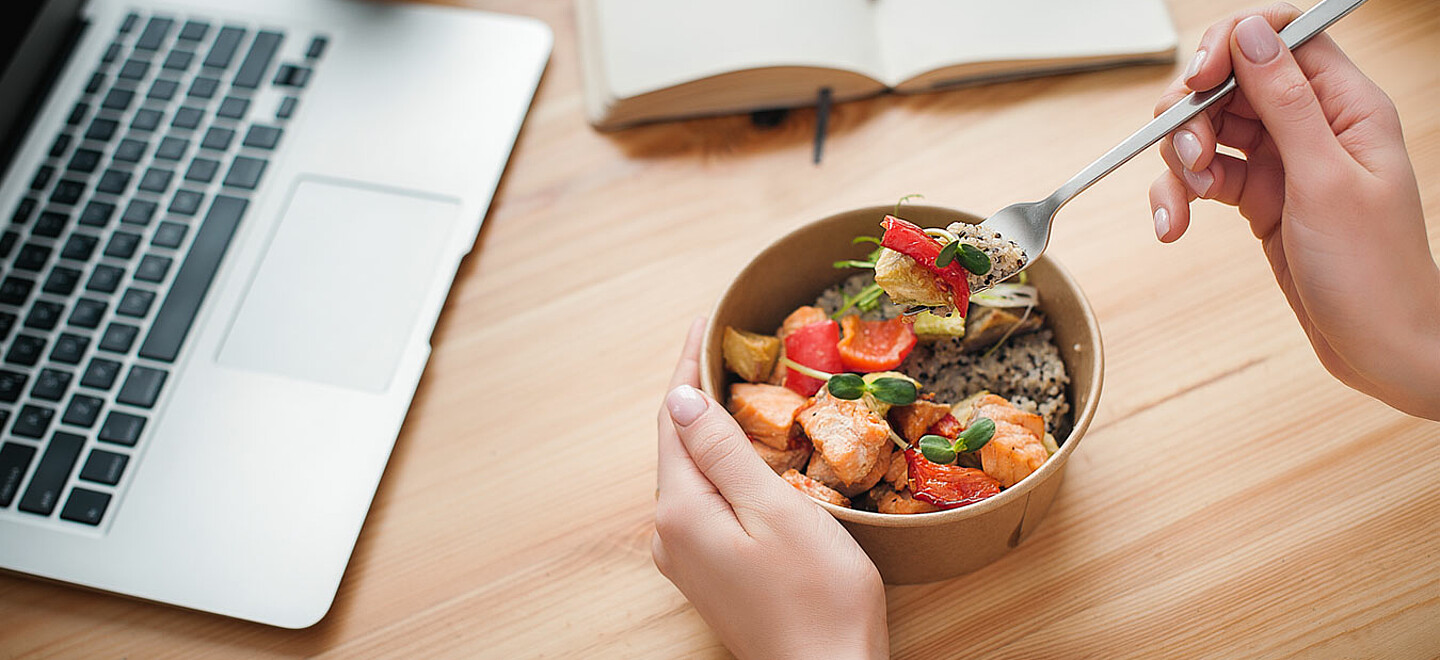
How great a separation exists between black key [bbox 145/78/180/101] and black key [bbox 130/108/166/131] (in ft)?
0.07

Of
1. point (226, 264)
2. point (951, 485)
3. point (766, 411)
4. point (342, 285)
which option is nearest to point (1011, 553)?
point (951, 485)

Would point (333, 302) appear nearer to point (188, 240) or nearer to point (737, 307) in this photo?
point (188, 240)

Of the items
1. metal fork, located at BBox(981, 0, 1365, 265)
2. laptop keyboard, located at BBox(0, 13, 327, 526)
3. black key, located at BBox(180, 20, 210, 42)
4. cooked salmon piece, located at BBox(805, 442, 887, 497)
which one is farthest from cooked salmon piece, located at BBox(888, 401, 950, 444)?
black key, located at BBox(180, 20, 210, 42)

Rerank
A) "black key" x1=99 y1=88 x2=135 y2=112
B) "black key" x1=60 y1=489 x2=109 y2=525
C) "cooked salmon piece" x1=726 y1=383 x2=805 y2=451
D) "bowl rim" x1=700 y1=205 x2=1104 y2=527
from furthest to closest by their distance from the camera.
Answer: "black key" x1=99 y1=88 x2=135 y2=112 → "black key" x1=60 y1=489 x2=109 y2=525 → "cooked salmon piece" x1=726 y1=383 x2=805 y2=451 → "bowl rim" x1=700 y1=205 x2=1104 y2=527

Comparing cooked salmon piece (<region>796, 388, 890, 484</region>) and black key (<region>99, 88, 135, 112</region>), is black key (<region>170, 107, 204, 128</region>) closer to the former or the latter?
black key (<region>99, 88, 135, 112</region>)

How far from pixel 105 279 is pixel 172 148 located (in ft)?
0.56

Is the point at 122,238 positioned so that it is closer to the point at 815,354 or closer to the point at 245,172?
the point at 245,172

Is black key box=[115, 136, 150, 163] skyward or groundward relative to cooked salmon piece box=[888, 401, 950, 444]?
groundward

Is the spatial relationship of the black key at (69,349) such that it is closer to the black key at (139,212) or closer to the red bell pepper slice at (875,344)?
the black key at (139,212)

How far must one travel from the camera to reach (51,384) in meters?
0.96

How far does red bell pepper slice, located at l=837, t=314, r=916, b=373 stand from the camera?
2.70 ft

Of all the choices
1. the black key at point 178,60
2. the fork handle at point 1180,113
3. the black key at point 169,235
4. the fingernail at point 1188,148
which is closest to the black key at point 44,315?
the black key at point 169,235

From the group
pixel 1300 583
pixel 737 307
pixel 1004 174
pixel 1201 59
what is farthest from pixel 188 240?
pixel 1300 583

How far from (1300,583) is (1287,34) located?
0.46 meters
